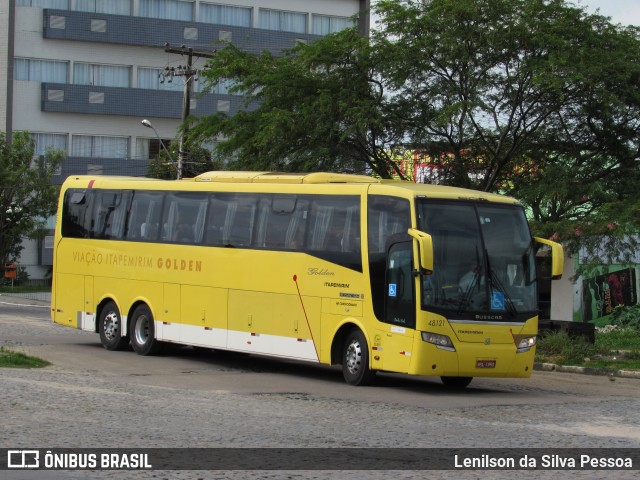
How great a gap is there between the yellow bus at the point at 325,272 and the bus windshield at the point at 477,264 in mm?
23

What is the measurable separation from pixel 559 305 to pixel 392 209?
1850 cm

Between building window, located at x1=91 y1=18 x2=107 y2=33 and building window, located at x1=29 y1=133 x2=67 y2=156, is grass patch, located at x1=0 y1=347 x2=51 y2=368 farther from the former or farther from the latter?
building window, located at x1=91 y1=18 x2=107 y2=33

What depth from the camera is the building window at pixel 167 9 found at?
6769 centimetres

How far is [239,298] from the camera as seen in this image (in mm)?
21250

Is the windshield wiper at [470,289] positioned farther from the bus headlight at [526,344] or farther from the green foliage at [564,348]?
the green foliage at [564,348]

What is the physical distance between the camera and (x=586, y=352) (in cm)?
2514

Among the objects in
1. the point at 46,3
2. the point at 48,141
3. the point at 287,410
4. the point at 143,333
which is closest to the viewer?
the point at 287,410

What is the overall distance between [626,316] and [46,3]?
43105 mm

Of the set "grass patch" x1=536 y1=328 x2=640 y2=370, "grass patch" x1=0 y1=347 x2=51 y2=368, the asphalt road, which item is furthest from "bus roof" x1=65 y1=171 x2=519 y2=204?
"grass patch" x1=536 y1=328 x2=640 y2=370

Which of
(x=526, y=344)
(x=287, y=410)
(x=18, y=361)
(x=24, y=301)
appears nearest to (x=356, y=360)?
(x=526, y=344)

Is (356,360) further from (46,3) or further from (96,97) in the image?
(46,3)

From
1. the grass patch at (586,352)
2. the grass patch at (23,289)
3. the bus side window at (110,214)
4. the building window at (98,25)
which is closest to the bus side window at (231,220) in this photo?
the bus side window at (110,214)

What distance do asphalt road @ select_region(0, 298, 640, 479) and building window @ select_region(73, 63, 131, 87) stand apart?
47003 mm

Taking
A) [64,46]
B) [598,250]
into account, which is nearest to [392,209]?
[598,250]
